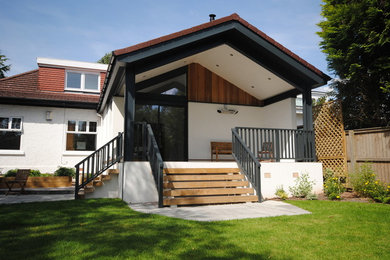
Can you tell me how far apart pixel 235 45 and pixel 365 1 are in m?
3.75

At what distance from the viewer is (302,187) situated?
781 cm

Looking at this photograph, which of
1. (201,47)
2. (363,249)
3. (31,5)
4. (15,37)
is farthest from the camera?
(15,37)

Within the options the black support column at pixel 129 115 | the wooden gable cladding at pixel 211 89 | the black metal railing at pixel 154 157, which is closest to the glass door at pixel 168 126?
the wooden gable cladding at pixel 211 89

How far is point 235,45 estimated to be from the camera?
30.3ft

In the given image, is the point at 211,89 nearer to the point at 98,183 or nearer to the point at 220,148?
the point at 220,148

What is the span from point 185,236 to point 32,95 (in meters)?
11.2

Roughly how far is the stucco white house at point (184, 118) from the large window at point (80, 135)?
0.04 m

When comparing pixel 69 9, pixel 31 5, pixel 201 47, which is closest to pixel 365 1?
pixel 201 47

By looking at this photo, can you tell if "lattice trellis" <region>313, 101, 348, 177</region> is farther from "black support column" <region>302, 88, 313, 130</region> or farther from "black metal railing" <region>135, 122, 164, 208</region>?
"black metal railing" <region>135, 122, 164, 208</region>

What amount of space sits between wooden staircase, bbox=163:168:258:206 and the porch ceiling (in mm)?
3686

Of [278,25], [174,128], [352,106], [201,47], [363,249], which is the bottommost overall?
[363,249]

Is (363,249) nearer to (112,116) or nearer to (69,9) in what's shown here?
(112,116)

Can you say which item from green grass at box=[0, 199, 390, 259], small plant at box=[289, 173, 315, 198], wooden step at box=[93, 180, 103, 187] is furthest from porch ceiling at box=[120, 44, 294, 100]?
green grass at box=[0, 199, 390, 259]

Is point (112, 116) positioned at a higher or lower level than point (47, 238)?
higher
